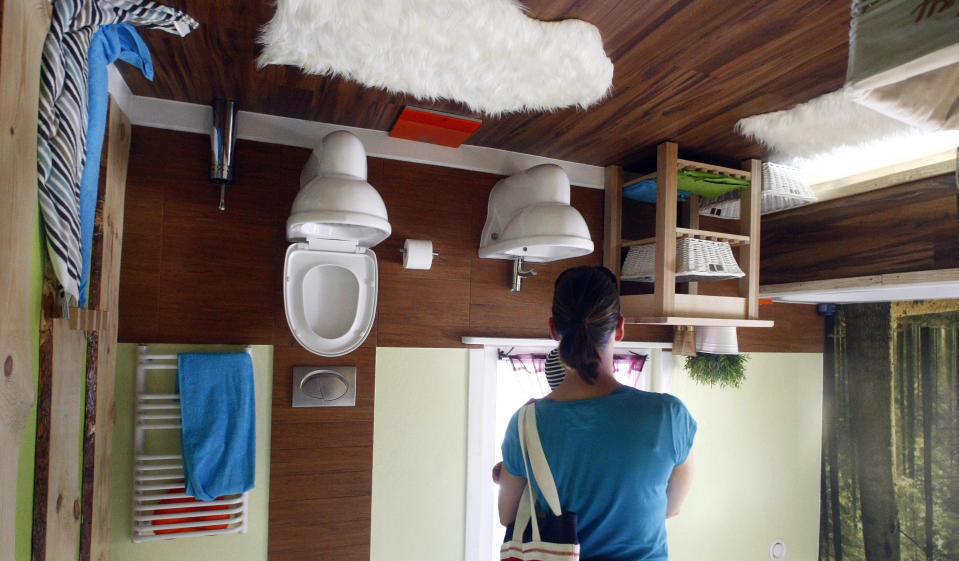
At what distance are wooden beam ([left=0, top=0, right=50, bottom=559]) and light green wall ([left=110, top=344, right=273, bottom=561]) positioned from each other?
100 centimetres

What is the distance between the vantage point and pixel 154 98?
187 centimetres

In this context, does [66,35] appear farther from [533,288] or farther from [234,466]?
[533,288]

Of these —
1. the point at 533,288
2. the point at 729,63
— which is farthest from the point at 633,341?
the point at 729,63

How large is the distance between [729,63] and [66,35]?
1540 millimetres

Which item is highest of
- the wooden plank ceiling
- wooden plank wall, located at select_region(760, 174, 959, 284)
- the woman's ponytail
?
the wooden plank ceiling

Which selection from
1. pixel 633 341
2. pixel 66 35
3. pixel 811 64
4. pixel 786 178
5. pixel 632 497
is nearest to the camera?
pixel 66 35

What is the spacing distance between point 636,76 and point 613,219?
0.89 m

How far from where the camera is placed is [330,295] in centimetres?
192

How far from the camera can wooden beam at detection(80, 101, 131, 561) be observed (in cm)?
152

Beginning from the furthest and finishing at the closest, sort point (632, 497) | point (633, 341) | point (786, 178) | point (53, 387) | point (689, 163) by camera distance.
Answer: point (633, 341), point (786, 178), point (689, 163), point (632, 497), point (53, 387)

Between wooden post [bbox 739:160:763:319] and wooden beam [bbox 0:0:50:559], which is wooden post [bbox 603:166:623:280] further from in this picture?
wooden beam [bbox 0:0:50:559]

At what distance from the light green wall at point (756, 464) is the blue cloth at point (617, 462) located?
153cm

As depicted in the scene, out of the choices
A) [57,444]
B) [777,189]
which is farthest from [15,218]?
[777,189]

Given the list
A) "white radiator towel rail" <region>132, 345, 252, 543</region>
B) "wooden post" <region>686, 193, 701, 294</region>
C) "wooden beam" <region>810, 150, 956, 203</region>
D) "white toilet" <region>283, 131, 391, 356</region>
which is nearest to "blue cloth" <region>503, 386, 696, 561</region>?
"white toilet" <region>283, 131, 391, 356</region>
